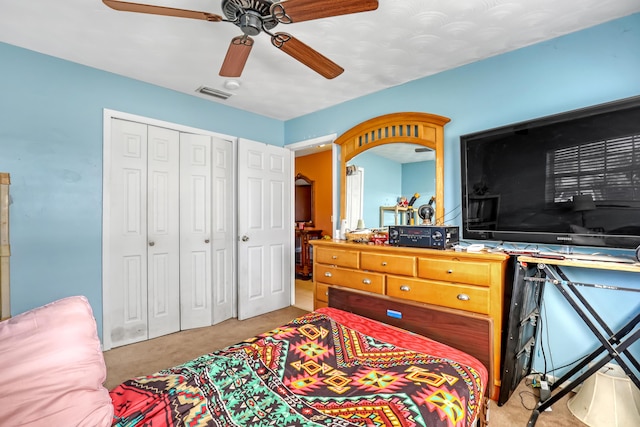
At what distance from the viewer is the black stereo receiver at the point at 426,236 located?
2275 millimetres

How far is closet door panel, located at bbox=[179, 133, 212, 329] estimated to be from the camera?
3268 mm

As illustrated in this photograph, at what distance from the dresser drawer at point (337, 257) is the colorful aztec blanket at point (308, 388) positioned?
1.20m

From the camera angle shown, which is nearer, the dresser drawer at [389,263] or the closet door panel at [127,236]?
the dresser drawer at [389,263]

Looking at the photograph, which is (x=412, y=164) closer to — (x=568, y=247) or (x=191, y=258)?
(x=568, y=247)

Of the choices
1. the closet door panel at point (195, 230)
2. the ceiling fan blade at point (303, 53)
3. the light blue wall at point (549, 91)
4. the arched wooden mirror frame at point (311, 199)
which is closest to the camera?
the ceiling fan blade at point (303, 53)

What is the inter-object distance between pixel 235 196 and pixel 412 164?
2.12m

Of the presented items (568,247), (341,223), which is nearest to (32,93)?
(341,223)

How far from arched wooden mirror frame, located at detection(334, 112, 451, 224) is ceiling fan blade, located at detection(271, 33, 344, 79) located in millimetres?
1082

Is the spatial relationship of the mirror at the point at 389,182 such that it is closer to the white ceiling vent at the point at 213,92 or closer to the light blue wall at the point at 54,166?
the white ceiling vent at the point at 213,92

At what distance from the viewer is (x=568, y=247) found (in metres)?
2.11

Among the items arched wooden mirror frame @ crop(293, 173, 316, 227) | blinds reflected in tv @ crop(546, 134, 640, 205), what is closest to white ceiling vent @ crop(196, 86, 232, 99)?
arched wooden mirror frame @ crop(293, 173, 316, 227)

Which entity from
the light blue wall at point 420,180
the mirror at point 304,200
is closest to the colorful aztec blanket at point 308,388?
the light blue wall at point 420,180

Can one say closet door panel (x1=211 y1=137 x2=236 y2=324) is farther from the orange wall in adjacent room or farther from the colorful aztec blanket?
the orange wall in adjacent room

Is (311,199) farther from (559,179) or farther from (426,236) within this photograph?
(559,179)
